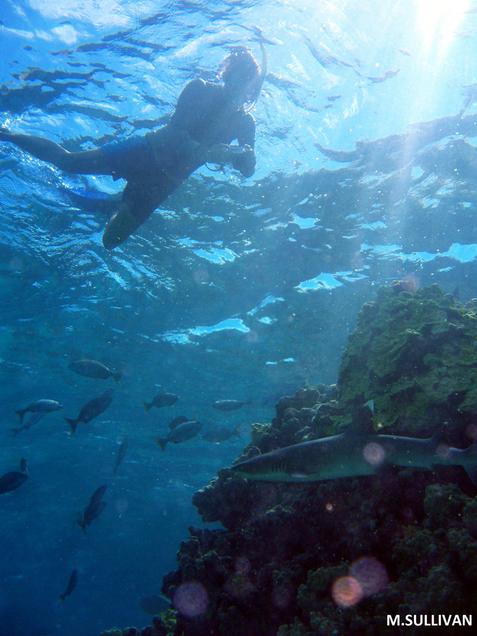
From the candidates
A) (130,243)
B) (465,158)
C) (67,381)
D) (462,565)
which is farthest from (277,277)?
(67,381)

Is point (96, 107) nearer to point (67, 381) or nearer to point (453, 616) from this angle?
point (453, 616)

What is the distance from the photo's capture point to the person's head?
752 centimetres

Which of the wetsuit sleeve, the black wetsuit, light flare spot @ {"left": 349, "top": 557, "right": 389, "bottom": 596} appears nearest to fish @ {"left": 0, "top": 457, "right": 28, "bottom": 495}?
the black wetsuit

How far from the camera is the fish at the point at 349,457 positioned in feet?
13.6

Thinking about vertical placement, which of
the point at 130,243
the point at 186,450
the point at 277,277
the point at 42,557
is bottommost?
the point at 42,557

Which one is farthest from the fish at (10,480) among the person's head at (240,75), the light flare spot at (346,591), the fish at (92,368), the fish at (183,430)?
the person's head at (240,75)

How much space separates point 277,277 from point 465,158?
6915 millimetres

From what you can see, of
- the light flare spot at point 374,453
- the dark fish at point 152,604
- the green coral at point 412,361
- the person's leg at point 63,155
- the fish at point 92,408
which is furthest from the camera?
the dark fish at point 152,604

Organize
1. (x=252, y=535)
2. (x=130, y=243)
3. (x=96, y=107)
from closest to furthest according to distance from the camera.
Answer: (x=252, y=535)
(x=96, y=107)
(x=130, y=243)

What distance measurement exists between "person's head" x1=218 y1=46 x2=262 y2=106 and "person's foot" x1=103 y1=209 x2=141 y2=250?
9.62 feet

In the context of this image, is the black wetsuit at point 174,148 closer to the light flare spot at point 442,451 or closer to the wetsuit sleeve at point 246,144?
the wetsuit sleeve at point 246,144

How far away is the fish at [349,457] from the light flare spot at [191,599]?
199 cm

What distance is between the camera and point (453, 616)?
2969mm

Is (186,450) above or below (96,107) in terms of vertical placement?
below
